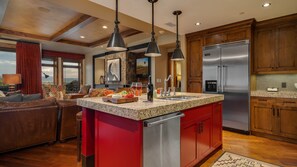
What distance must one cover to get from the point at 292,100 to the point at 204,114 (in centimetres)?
209

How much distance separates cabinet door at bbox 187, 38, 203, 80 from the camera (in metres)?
4.30

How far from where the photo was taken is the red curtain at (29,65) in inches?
251

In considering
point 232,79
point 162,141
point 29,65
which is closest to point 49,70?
point 29,65

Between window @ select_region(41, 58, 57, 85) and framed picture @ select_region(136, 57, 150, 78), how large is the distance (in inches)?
177

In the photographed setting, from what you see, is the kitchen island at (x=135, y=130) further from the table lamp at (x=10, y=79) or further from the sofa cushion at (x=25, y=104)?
the table lamp at (x=10, y=79)

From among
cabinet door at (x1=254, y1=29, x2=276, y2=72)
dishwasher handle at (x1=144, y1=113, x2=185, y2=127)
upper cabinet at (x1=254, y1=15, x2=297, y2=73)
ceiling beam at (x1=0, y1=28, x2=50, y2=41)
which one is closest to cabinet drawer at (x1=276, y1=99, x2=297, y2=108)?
upper cabinet at (x1=254, y1=15, x2=297, y2=73)

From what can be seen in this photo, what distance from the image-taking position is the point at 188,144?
1.94 metres

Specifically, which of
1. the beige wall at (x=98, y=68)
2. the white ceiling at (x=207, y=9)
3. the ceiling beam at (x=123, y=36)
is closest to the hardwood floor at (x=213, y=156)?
the white ceiling at (x=207, y=9)

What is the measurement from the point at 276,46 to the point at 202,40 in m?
1.58

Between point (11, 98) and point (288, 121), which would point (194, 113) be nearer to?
point (288, 121)

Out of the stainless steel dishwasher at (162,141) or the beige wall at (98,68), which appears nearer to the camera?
the stainless steel dishwasher at (162,141)

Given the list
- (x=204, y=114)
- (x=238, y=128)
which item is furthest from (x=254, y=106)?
(x=204, y=114)

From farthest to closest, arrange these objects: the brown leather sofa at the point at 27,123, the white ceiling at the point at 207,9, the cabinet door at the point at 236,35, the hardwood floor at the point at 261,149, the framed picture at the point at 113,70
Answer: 1. the framed picture at the point at 113,70
2. the cabinet door at the point at 236,35
3. the white ceiling at the point at 207,9
4. the brown leather sofa at the point at 27,123
5. the hardwood floor at the point at 261,149

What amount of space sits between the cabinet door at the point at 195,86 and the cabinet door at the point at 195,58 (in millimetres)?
119
